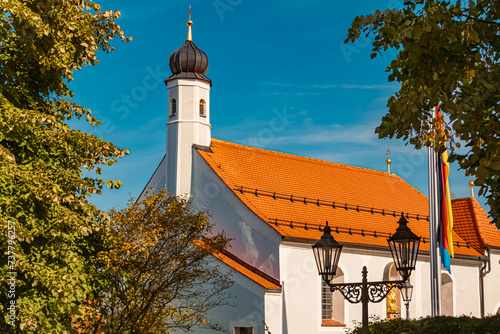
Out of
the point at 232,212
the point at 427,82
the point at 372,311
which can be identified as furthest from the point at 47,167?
the point at 372,311

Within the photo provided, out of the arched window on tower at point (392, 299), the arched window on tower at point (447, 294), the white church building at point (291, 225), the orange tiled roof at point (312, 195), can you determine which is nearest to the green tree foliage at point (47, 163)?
the white church building at point (291, 225)

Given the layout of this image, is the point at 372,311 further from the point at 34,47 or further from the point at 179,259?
the point at 34,47

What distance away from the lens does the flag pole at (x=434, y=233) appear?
63.6 ft

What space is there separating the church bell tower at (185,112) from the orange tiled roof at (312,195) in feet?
3.11

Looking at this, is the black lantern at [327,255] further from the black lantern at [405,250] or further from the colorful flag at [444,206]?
the colorful flag at [444,206]

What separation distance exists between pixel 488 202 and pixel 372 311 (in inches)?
888

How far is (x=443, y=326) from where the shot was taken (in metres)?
13.6

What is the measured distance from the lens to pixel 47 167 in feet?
42.7

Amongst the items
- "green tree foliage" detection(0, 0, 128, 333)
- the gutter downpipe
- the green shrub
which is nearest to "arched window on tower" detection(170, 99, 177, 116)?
"green tree foliage" detection(0, 0, 128, 333)

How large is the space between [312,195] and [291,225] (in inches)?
158

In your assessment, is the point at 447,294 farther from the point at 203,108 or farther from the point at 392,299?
the point at 203,108
